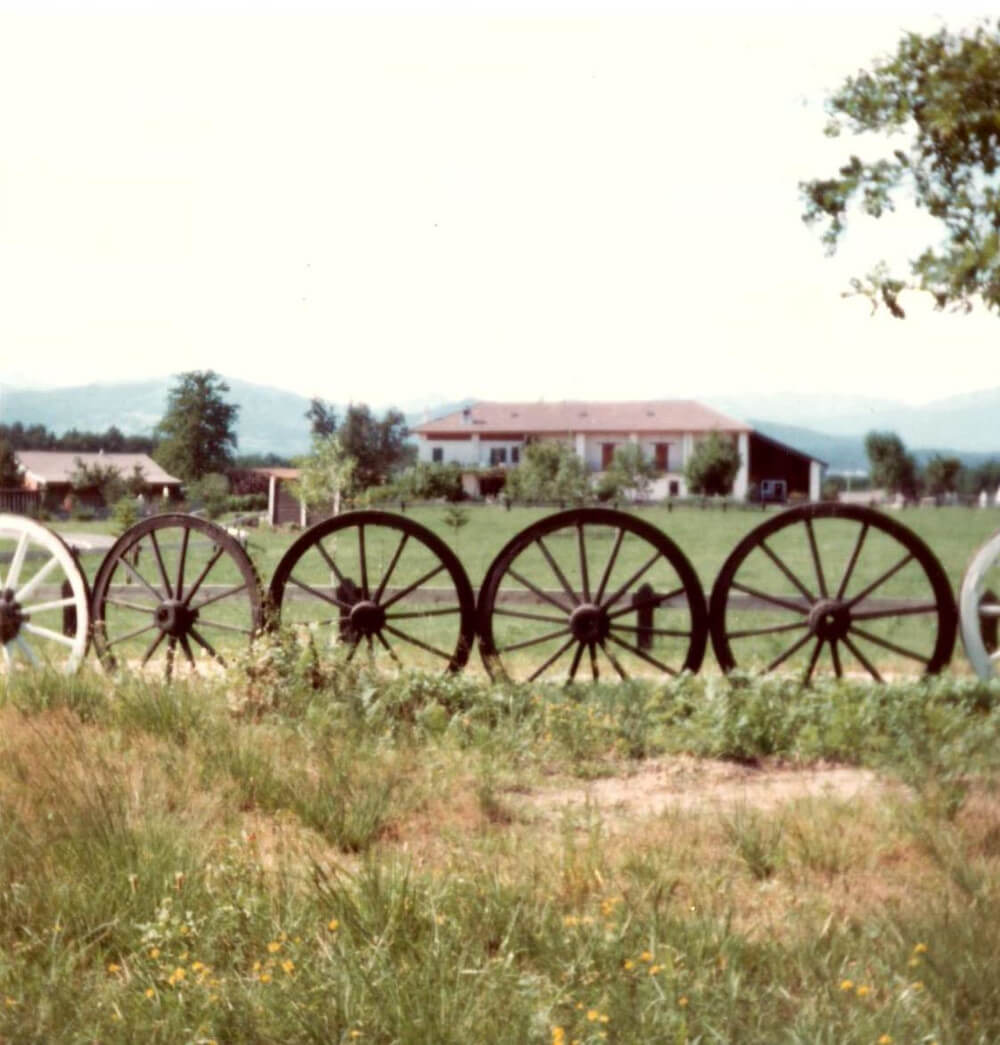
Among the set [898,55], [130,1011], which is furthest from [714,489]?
[130,1011]

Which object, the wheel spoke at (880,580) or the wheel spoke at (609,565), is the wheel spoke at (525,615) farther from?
the wheel spoke at (880,580)

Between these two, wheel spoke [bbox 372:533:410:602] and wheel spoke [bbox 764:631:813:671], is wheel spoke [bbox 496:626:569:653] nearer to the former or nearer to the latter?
wheel spoke [bbox 372:533:410:602]

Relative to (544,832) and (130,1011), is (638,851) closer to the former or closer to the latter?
(544,832)

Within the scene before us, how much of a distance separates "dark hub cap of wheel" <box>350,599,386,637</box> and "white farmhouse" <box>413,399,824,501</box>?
1009mm

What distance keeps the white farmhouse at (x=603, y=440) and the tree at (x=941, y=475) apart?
0.67m

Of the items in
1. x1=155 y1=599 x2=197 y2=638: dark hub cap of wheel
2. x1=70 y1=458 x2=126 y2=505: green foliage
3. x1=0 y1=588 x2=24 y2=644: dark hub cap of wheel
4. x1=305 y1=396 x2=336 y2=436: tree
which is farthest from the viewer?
x1=0 y1=588 x2=24 y2=644: dark hub cap of wheel

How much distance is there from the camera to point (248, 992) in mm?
3379

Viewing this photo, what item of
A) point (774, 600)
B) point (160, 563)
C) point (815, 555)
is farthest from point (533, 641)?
point (160, 563)

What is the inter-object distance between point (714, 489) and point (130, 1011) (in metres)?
6.28

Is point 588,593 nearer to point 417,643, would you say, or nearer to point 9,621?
point 417,643

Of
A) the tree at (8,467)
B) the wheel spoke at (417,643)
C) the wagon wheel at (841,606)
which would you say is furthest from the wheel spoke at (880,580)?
the tree at (8,467)

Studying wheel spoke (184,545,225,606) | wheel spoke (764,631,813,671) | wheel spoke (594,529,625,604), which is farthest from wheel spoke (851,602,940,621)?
wheel spoke (184,545,225,606)

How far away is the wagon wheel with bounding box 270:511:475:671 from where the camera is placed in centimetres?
753

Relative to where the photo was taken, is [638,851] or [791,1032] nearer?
[791,1032]
